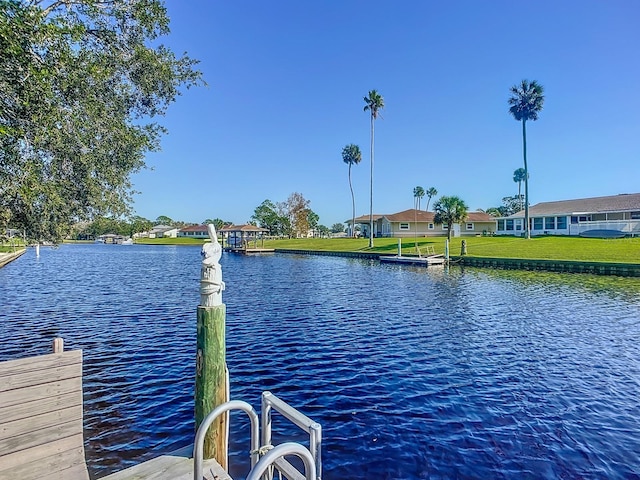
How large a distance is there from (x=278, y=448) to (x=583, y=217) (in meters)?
63.8

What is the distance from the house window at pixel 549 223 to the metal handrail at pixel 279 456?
64.2 m

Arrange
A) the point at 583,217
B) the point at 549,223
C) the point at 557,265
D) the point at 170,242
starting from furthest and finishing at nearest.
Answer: the point at 170,242 < the point at 549,223 < the point at 583,217 < the point at 557,265

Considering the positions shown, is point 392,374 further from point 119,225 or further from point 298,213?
point 298,213

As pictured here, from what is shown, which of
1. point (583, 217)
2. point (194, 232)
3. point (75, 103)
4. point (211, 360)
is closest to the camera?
point (211, 360)

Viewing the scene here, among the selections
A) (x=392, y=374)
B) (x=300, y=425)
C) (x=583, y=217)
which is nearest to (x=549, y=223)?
(x=583, y=217)

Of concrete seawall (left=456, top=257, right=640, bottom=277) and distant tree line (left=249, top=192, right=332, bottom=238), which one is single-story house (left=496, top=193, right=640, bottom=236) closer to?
concrete seawall (left=456, top=257, right=640, bottom=277)

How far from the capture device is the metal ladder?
9.07 ft

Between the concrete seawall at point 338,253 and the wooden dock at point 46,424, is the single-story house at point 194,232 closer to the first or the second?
the concrete seawall at point 338,253

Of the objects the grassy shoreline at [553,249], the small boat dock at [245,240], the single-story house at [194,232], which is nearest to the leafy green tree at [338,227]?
the single-story house at [194,232]

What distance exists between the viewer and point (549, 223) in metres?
58.4

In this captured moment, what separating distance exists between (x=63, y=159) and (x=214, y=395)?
7.82 metres

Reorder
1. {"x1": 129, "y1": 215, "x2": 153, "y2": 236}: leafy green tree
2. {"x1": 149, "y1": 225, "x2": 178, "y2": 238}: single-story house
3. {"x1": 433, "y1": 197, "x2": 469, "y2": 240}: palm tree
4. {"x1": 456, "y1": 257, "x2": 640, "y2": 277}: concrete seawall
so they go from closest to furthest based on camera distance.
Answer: {"x1": 456, "y1": 257, "x2": 640, "y2": 277}: concrete seawall < {"x1": 433, "y1": 197, "x2": 469, "y2": 240}: palm tree < {"x1": 129, "y1": 215, "x2": 153, "y2": 236}: leafy green tree < {"x1": 149, "y1": 225, "x2": 178, "y2": 238}: single-story house

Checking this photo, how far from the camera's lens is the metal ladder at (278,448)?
2764 mm

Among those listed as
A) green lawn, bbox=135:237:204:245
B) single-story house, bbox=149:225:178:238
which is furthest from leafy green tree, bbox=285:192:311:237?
single-story house, bbox=149:225:178:238
